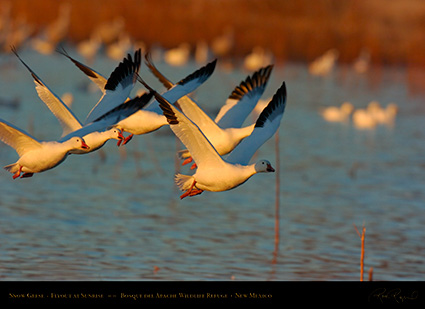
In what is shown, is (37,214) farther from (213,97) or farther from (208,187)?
(213,97)

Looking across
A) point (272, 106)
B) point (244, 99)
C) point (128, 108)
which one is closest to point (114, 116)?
point (128, 108)

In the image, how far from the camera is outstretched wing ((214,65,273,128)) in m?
10.6

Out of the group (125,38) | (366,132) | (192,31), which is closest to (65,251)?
(366,132)

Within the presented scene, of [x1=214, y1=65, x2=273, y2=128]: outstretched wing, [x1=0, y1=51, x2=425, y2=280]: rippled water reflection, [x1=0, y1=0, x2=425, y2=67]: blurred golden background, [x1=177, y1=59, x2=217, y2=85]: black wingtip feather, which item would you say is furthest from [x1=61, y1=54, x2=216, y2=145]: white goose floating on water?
[x1=0, y1=0, x2=425, y2=67]: blurred golden background

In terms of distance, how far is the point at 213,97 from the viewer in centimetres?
2738

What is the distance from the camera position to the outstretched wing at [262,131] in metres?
8.90

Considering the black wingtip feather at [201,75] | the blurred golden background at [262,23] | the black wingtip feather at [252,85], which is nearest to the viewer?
the black wingtip feather at [201,75]

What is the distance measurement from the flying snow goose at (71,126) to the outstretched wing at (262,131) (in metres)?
1.25

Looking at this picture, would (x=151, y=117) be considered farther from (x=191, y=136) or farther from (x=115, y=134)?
(x=191, y=136)

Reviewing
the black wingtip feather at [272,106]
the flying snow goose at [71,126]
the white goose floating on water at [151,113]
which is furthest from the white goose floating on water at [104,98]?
the black wingtip feather at [272,106]

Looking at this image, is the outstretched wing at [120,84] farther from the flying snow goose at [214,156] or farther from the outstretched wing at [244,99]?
the outstretched wing at [244,99]

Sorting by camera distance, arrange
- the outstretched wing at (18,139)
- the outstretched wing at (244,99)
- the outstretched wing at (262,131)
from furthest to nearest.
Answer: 1. the outstretched wing at (244,99)
2. the outstretched wing at (262,131)
3. the outstretched wing at (18,139)

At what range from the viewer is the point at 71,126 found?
29.8ft

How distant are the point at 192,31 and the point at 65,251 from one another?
24.9 m
